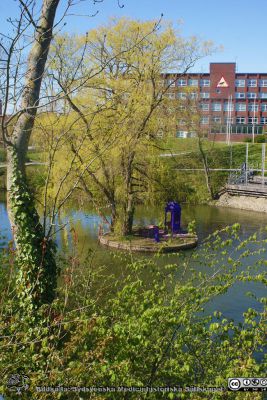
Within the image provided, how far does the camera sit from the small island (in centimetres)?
1966

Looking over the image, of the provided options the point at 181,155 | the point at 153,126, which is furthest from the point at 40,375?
the point at 181,155

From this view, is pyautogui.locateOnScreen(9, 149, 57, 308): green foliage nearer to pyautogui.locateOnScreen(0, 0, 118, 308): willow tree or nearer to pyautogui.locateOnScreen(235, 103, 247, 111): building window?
pyautogui.locateOnScreen(0, 0, 118, 308): willow tree

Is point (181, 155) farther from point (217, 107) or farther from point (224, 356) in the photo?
point (224, 356)

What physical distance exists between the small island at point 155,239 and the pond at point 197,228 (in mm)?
538

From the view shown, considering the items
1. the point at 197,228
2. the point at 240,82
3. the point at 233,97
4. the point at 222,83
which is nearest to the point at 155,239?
the point at 197,228

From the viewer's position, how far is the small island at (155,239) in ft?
64.5

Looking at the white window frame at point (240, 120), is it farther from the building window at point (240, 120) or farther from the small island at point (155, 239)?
the small island at point (155, 239)

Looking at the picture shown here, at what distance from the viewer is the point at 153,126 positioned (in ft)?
70.7

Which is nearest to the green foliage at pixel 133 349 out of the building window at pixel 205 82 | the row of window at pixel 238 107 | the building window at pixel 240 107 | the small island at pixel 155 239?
the small island at pixel 155 239

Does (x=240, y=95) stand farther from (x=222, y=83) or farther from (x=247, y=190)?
(x=247, y=190)

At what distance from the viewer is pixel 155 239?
20.8 metres

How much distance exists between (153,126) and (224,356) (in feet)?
54.0

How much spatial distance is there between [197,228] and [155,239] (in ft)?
17.5

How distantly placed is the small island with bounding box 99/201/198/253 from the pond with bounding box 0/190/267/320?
538mm
